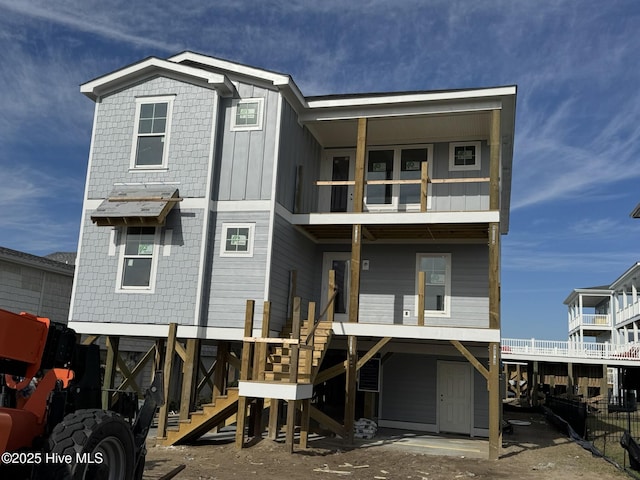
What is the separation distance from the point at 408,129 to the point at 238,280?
21.9 ft

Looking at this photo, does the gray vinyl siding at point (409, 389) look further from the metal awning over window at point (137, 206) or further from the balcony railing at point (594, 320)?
the balcony railing at point (594, 320)

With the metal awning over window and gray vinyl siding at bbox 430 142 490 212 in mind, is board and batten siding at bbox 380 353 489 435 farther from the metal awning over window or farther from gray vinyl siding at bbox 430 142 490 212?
the metal awning over window

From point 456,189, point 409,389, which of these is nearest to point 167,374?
point 409,389

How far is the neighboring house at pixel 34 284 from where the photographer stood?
19219 mm

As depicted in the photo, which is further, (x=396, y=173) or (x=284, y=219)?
(x=396, y=173)

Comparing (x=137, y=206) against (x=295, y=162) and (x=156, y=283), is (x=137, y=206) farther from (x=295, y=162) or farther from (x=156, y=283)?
(x=295, y=162)

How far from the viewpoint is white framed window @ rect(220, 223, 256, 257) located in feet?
49.4

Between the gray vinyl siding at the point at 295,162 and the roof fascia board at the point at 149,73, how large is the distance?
5.69ft

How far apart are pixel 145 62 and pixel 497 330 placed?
11345 mm

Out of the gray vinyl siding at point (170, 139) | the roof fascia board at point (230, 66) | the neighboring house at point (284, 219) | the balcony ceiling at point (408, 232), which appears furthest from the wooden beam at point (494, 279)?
the gray vinyl siding at point (170, 139)

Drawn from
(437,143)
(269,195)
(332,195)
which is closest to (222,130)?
(269,195)

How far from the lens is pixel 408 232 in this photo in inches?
677

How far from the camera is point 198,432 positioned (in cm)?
1412

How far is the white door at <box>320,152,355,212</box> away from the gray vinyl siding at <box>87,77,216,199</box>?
464 cm
